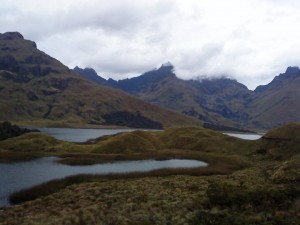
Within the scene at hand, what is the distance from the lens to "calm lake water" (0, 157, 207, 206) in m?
73.6

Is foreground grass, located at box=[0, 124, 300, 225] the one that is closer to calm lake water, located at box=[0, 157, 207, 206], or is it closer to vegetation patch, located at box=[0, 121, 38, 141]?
calm lake water, located at box=[0, 157, 207, 206]

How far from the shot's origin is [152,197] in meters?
56.7

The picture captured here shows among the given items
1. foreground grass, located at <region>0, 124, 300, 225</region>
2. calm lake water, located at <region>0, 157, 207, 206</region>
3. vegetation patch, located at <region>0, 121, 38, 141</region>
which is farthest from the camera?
vegetation patch, located at <region>0, 121, 38, 141</region>

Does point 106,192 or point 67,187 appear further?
point 67,187

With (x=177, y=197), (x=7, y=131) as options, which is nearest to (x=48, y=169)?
(x=177, y=197)

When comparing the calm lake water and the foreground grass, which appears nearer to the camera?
the foreground grass

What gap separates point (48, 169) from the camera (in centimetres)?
9288

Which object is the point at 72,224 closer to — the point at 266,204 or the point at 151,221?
the point at 151,221

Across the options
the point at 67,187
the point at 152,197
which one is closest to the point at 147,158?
the point at 67,187

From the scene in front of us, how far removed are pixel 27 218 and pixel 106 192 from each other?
18.9 m

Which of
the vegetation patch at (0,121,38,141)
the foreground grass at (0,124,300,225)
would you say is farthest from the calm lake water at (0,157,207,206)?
the vegetation patch at (0,121,38,141)

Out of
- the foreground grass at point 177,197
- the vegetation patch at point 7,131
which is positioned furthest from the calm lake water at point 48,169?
the vegetation patch at point 7,131

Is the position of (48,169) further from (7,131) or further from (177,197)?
(7,131)

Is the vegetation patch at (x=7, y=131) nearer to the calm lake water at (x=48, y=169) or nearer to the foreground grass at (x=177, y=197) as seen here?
the foreground grass at (x=177, y=197)
